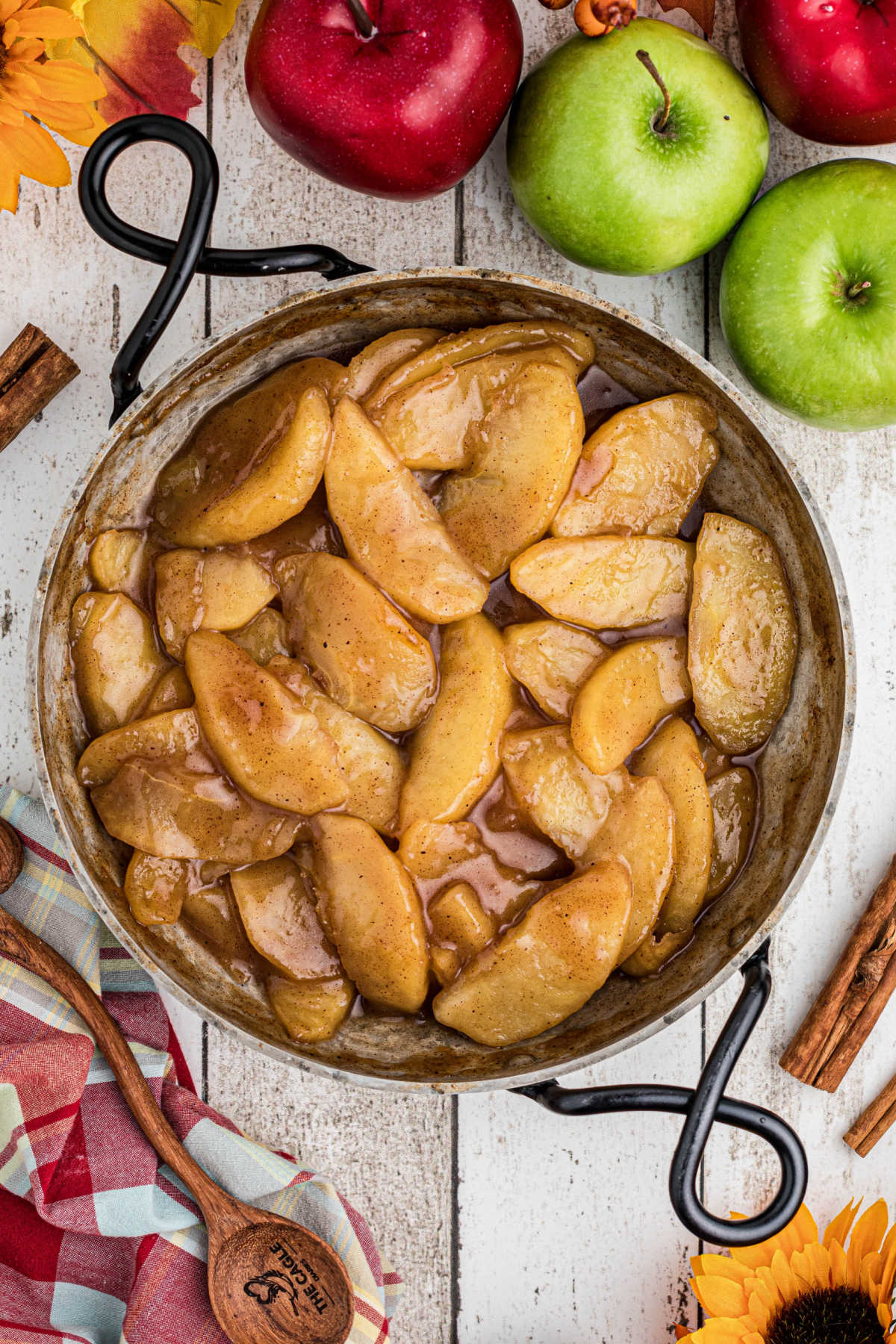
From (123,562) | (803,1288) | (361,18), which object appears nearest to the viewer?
(361,18)

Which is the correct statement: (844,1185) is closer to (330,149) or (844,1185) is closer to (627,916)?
(627,916)

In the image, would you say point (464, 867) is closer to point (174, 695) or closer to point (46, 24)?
point (174, 695)

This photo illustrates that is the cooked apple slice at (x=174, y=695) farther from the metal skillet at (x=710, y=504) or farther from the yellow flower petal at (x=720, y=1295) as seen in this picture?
the yellow flower petal at (x=720, y=1295)

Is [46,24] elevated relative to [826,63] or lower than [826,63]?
elevated

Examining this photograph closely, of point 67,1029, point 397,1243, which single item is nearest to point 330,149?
point 67,1029

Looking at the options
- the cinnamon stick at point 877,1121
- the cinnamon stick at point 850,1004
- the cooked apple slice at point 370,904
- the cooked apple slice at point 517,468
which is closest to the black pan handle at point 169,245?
the cooked apple slice at point 517,468

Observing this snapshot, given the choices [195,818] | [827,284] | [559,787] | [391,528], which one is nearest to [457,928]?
[559,787]

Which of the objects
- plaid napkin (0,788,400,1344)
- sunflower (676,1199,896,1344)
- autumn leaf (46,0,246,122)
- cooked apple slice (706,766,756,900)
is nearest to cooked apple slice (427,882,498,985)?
cooked apple slice (706,766,756,900)
